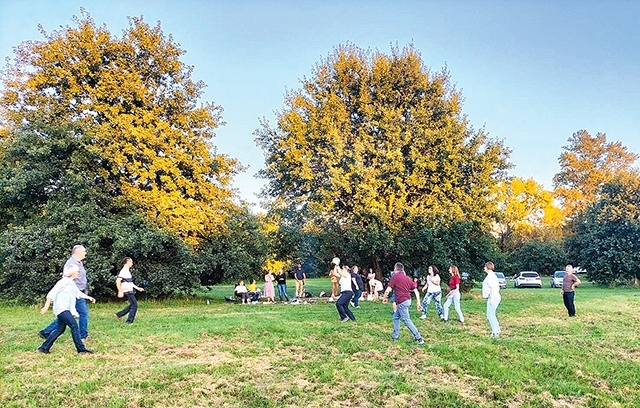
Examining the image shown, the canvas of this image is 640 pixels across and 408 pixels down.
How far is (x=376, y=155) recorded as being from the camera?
25.2 metres

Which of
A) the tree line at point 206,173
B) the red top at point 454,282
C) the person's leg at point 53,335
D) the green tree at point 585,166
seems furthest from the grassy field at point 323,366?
the green tree at point 585,166

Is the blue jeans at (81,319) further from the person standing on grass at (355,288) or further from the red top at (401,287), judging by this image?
the person standing on grass at (355,288)

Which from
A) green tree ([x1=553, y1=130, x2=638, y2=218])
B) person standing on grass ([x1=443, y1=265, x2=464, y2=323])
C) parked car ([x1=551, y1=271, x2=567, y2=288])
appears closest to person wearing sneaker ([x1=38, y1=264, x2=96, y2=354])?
person standing on grass ([x1=443, y1=265, x2=464, y2=323])

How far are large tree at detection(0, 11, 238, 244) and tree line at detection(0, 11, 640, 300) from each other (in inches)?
2.8

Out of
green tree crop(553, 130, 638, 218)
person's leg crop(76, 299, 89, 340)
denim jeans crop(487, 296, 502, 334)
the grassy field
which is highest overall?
green tree crop(553, 130, 638, 218)

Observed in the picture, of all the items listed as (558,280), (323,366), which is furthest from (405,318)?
(558,280)

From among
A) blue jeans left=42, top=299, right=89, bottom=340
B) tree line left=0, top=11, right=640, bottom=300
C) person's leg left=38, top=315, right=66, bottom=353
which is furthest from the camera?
tree line left=0, top=11, right=640, bottom=300

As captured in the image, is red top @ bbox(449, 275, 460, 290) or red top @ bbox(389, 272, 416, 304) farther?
red top @ bbox(449, 275, 460, 290)

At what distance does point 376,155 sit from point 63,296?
18663 mm

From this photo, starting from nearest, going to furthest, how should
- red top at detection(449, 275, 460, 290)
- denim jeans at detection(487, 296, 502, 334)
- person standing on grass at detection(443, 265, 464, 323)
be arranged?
denim jeans at detection(487, 296, 502, 334), person standing on grass at detection(443, 265, 464, 323), red top at detection(449, 275, 460, 290)

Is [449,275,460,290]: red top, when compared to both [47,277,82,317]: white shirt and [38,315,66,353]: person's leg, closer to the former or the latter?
[47,277,82,317]: white shirt

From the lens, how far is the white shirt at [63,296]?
29.0 feet

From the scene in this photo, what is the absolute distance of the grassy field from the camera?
6660mm

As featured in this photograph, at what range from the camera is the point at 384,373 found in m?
7.76
